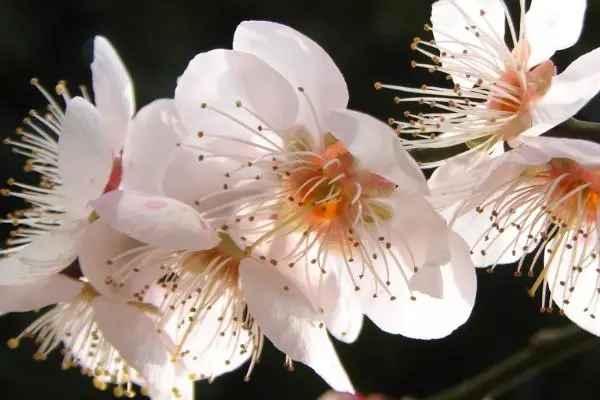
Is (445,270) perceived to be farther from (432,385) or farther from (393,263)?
(432,385)

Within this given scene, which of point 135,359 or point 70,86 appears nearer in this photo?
point 135,359

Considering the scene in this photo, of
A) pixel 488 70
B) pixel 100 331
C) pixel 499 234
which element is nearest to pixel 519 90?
pixel 488 70

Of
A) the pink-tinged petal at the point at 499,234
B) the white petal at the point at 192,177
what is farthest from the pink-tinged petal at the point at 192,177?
the pink-tinged petal at the point at 499,234

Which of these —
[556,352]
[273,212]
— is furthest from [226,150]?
[556,352]

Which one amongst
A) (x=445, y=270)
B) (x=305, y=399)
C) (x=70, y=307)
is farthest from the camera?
(x=305, y=399)

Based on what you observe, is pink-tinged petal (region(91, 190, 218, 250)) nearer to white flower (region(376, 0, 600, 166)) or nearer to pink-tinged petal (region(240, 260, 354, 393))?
pink-tinged petal (region(240, 260, 354, 393))

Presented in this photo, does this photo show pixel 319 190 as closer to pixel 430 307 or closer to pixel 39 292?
pixel 430 307

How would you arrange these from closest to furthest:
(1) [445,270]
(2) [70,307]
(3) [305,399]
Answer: (1) [445,270] < (2) [70,307] < (3) [305,399]
